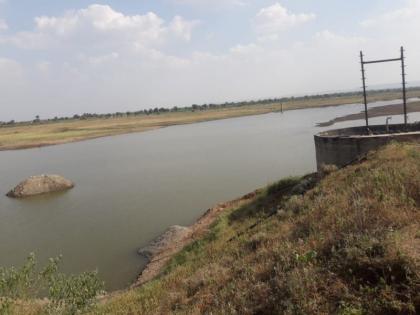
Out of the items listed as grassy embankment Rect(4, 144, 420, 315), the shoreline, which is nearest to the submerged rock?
the shoreline

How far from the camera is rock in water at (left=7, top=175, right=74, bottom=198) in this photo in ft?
98.0

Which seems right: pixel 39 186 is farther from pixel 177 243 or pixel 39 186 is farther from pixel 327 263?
pixel 327 263

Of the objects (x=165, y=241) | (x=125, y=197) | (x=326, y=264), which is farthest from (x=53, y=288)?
(x=125, y=197)

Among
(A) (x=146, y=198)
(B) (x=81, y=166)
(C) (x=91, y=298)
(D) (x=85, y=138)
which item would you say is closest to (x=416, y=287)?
(C) (x=91, y=298)

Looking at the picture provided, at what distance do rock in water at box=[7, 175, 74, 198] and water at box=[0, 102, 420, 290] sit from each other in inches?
37.1

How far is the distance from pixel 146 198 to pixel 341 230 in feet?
63.9

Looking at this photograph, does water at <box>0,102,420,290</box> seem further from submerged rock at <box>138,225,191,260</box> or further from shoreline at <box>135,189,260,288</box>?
shoreline at <box>135,189,260,288</box>

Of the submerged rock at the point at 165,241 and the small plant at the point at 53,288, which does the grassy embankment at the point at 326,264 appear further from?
the submerged rock at the point at 165,241

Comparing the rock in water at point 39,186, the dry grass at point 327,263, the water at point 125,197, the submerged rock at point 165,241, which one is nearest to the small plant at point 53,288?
the dry grass at point 327,263

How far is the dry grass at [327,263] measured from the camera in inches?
185

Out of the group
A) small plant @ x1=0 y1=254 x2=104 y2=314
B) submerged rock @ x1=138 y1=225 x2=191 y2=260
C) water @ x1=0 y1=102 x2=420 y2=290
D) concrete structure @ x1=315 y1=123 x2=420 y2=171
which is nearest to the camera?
small plant @ x1=0 y1=254 x2=104 y2=314

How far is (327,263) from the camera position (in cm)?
558

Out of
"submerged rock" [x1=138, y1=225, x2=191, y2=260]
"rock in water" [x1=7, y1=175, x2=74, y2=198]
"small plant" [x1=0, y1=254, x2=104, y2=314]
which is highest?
"small plant" [x1=0, y1=254, x2=104, y2=314]

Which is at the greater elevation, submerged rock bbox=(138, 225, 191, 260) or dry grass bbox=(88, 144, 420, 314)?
dry grass bbox=(88, 144, 420, 314)
